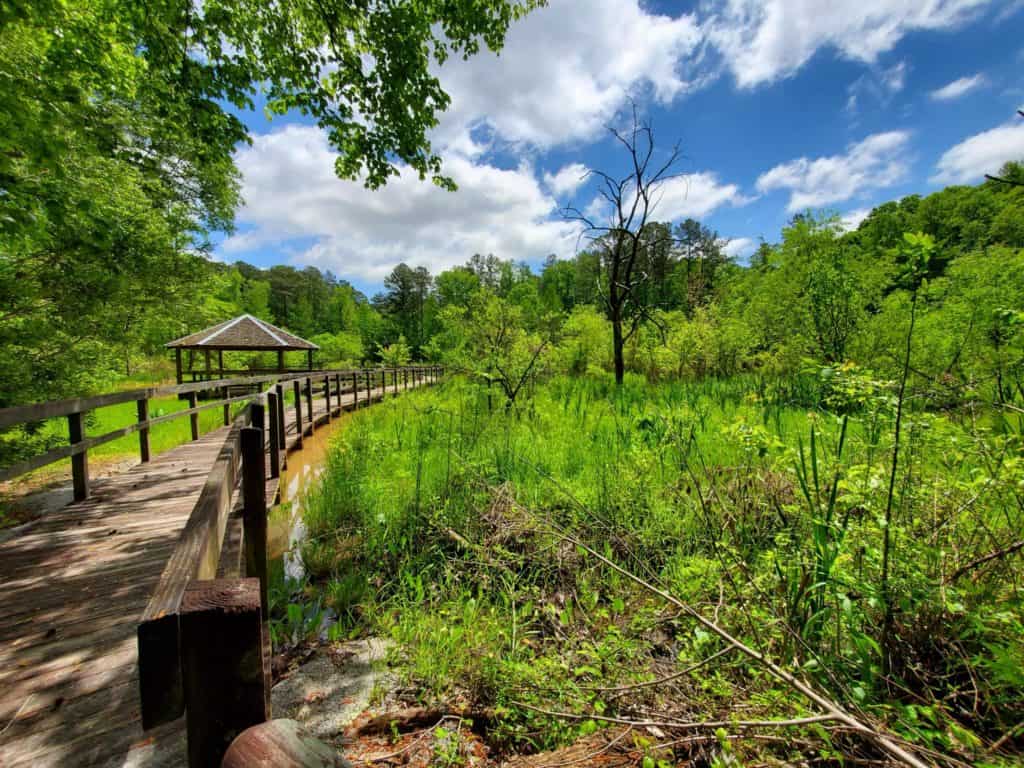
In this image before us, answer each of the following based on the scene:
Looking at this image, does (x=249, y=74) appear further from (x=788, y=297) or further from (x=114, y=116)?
(x=788, y=297)

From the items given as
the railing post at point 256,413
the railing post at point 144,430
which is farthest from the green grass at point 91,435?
the railing post at point 256,413

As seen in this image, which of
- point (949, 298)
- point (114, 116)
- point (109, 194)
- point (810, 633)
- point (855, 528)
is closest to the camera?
point (855, 528)

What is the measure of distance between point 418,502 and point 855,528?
3529 millimetres

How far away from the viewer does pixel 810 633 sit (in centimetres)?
199

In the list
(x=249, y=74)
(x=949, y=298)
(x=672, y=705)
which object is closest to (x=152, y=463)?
(x=249, y=74)

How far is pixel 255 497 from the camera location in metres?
2.47

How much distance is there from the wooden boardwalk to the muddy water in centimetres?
90

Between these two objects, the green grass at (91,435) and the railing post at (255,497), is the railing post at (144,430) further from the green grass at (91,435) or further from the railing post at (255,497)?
the railing post at (255,497)

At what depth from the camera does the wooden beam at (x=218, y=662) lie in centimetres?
67

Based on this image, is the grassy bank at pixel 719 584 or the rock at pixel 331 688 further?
the rock at pixel 331 688

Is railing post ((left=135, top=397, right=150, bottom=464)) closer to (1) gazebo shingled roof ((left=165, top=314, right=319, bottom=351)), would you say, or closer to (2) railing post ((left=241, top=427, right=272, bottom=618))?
(2) railing post ((left=241, top=427, right=272, bottom=618))

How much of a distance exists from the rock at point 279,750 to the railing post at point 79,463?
→ 4.91 m

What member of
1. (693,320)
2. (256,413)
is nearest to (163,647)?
(256,413)

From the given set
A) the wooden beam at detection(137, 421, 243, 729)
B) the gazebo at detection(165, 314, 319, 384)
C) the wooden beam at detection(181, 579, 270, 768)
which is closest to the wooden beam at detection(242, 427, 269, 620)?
the wooden beam at detection(137, 421, 243, 729)
